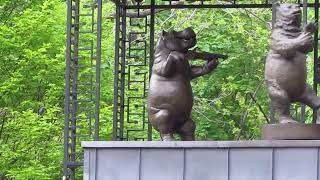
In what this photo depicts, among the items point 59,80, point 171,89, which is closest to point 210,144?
point 171,89

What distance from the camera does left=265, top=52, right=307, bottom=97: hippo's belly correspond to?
486 inches

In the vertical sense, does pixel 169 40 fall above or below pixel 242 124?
above

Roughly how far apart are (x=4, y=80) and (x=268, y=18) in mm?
6580

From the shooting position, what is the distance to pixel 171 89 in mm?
13031

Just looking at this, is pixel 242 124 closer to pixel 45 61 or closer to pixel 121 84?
pixel 45 61

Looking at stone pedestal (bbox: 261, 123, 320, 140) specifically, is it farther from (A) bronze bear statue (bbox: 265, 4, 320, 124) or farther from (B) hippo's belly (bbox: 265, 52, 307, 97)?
(B) hippo's belly (bbox: 265, 52, 307, 97)

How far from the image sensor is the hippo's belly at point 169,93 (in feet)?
42.7

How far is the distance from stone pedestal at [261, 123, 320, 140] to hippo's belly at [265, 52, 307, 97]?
492 millimetres

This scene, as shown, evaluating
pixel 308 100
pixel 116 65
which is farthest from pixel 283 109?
pixel 116 65

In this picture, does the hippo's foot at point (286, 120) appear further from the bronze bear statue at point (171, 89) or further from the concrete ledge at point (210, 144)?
the bronze bear statue at point (171, 89)

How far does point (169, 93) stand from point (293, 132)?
1.70 m

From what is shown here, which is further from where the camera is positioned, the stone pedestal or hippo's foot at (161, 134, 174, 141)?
hippo's foot at (161, 134, 174, 141)

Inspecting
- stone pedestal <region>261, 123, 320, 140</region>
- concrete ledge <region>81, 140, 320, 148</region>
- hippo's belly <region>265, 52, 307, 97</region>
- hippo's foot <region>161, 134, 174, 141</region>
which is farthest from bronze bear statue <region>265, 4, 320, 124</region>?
hippo's foot <region>161, 134, 174, 141</region>

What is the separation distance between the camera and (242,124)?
84.1 ft
